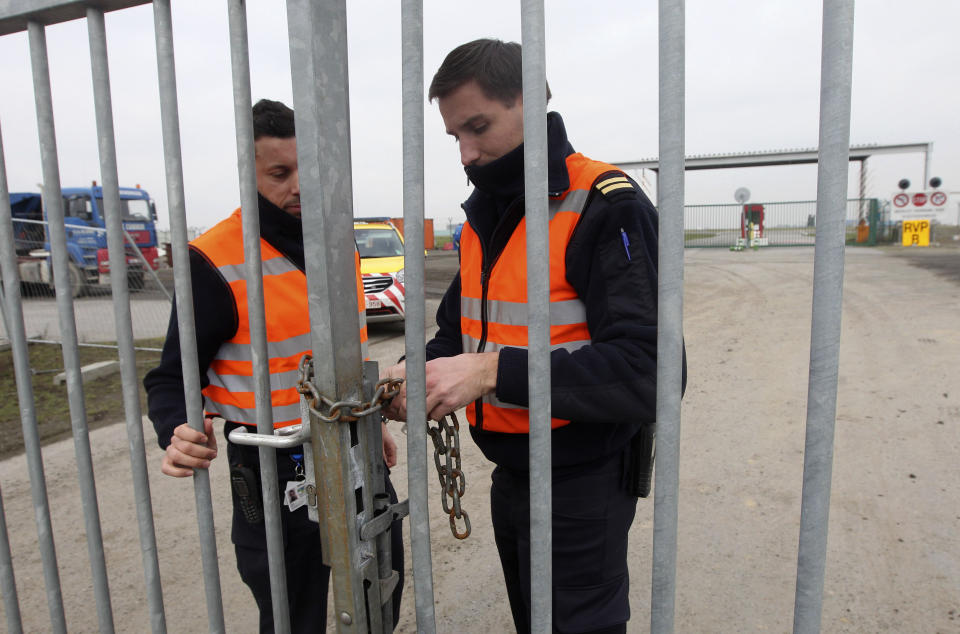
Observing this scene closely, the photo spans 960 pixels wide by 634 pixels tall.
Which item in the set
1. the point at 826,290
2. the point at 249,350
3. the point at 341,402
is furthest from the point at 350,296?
the point at 249,350

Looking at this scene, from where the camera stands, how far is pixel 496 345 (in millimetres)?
1521

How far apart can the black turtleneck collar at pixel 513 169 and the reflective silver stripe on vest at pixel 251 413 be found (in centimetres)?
87

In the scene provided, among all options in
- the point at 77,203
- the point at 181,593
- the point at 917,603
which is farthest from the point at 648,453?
the point at 77,203

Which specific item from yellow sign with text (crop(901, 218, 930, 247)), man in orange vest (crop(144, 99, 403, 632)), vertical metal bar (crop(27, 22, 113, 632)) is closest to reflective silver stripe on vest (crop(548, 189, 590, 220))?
man in orange vest (crop(144, 99, 403, 632))

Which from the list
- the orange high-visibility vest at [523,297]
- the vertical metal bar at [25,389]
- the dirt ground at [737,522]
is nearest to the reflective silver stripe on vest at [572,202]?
the orange high-visibility vest at [523,297]

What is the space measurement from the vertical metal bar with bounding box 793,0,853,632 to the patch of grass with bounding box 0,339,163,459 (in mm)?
3862

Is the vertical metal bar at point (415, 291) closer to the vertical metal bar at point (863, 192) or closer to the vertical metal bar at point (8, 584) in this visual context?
the vertical metal bar at point (8, 584)

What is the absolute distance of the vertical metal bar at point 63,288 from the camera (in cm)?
131

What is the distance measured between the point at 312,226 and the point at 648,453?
1.07 m

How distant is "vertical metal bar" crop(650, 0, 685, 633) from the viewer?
82 centimetres

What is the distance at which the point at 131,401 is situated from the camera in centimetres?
131

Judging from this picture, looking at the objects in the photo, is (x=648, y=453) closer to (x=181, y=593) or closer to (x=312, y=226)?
(x=312, y=226)

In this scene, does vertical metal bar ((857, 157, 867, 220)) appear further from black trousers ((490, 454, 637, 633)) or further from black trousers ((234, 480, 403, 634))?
black trousers ((234, 480, 403, 634))

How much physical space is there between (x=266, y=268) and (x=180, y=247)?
0.59 meters
